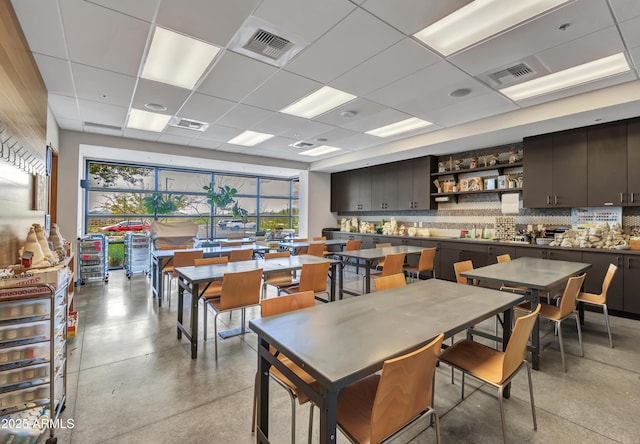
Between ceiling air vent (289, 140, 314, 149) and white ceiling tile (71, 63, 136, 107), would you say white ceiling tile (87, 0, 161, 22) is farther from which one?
ceiling air vent (289, 140, 314, 149)

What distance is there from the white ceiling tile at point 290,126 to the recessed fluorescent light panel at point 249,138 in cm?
33

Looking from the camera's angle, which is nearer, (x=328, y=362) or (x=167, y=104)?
(x=328, y=362)

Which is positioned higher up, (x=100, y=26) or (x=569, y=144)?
(x=100, y=26)

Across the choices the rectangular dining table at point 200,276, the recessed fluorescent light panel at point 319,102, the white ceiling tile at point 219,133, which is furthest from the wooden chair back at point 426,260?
the white ceiling tile at point 219,133

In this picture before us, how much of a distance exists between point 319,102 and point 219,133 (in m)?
2.39

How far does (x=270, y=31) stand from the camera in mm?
2602

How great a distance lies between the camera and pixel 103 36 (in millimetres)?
2650

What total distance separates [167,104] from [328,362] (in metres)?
4.38

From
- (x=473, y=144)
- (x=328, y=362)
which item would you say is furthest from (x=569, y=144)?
(x=328, y=362)

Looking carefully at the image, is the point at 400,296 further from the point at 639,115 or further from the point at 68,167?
the point at 68,167

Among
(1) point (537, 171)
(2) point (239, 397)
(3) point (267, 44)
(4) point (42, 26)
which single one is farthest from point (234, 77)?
(1) point (537, 171)

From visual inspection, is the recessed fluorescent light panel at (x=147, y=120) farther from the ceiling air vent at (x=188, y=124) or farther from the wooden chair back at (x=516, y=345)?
the wooden chair back at (x=516, y=345)

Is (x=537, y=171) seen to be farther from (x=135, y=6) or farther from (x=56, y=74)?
(x=56, y=74)

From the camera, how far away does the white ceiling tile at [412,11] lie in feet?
7.31
